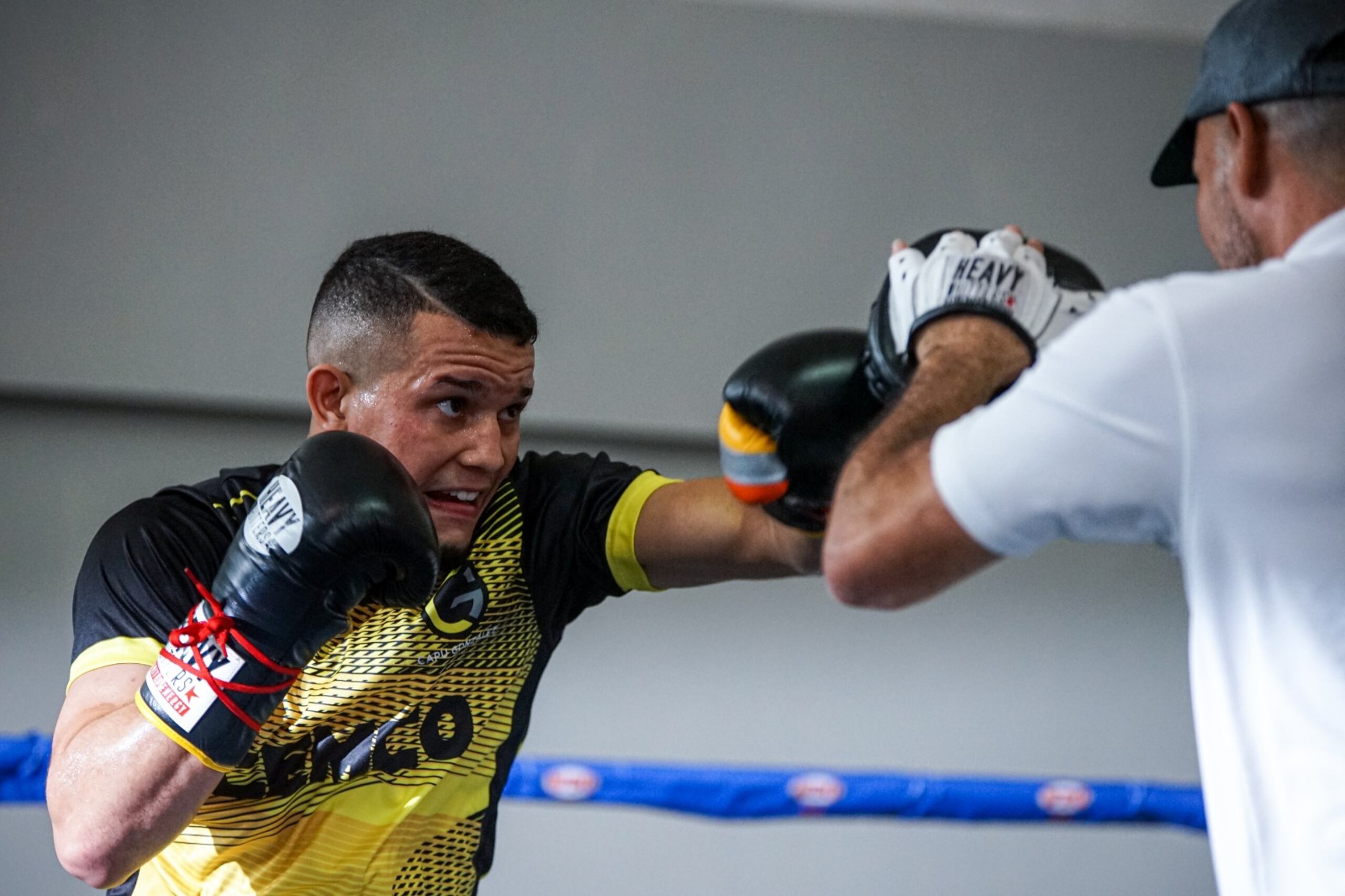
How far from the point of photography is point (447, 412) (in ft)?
5.42

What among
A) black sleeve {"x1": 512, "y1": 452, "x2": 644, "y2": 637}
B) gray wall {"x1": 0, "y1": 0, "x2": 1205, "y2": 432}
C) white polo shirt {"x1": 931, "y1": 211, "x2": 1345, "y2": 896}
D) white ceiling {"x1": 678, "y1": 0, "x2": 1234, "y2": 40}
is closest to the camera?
white polo shirt {"x1": 931, "y1": 211, "x2": 1345, "y2": 896}

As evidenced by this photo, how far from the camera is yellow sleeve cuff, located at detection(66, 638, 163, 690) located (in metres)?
1.44

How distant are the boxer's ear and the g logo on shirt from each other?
27 centimetres

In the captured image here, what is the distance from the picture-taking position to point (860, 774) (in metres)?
2.93

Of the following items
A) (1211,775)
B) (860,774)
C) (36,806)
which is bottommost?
(36,806)

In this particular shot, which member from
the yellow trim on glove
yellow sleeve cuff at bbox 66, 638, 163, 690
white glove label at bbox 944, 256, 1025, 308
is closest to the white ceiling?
white glove label at bbox 944, 256, 1025, 308

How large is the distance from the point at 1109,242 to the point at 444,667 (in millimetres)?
2593

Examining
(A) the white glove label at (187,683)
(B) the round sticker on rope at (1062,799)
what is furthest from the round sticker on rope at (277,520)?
(B) the round sticker on rope at (1062,799)

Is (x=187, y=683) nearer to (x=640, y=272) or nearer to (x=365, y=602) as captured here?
(x=365, y=602)

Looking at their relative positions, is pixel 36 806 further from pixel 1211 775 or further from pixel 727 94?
pixel 1211 775

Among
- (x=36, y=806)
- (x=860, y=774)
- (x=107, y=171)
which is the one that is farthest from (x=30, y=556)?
(x=860, y=774)

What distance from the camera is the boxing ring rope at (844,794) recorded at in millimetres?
2795

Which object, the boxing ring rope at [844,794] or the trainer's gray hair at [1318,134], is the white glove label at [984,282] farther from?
the boxing ring rope at [844,794]

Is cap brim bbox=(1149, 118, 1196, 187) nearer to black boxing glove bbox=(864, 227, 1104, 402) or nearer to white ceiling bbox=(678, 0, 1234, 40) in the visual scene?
black boxing glove bbox=(864, 227, 1104, 402)
